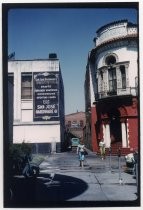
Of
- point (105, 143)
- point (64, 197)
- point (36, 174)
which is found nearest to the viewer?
point (64, 197)

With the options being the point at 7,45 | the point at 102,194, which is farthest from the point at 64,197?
the point at 7,45

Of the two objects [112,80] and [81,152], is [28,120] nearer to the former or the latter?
[81,152]

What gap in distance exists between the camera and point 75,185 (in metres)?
6.43

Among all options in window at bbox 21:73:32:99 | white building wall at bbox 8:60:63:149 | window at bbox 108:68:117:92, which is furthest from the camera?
window at bbox 108:68:117:92

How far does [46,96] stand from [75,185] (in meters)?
1.72

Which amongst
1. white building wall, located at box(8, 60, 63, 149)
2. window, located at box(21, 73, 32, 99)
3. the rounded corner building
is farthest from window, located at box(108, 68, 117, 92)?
window, located at box(21, 73, 32, 99)

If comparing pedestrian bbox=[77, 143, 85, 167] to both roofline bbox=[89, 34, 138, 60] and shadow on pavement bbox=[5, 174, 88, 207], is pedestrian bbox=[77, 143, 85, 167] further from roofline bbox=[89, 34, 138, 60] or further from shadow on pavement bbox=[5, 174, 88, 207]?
roofline bbox=[89, 34, 138, 60]

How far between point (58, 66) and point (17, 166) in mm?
1985

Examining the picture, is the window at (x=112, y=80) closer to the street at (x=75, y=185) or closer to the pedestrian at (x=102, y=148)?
the pedestrian at (x=102, y=148)

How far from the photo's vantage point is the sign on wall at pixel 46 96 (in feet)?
21.7

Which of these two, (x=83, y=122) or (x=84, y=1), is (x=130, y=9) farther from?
(x=83, y=122)

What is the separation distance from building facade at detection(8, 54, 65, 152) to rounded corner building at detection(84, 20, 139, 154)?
1.94 feet

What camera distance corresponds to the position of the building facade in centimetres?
659

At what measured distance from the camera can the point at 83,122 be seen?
692 centimetres
